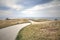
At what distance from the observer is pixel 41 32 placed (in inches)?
84.0

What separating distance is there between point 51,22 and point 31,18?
521mm

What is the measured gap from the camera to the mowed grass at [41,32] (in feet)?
6.80

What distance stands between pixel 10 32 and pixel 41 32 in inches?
30.2

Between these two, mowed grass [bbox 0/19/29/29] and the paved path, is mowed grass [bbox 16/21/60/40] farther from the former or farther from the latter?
mowed grass [bbox 0/19/29/29]

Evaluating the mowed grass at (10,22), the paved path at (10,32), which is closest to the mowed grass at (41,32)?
the paved path at (10,32)

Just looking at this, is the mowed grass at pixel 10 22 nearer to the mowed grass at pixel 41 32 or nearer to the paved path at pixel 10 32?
the paved path at pixel 10 32

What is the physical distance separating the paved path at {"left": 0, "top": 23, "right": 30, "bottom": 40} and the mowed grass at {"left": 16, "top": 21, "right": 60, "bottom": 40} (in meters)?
0.10

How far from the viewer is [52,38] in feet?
6.71

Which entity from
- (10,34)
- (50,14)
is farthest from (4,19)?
(50,14)

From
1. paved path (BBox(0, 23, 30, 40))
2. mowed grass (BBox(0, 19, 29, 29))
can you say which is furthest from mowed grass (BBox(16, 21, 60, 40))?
mowed grass (BBox(0, 19, 29, 29))

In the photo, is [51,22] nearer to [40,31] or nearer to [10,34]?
[40,31]

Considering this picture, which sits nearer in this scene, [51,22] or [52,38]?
[52,38]

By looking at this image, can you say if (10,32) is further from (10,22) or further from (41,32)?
(41,32)

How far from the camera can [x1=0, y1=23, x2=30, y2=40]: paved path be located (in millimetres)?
2160
